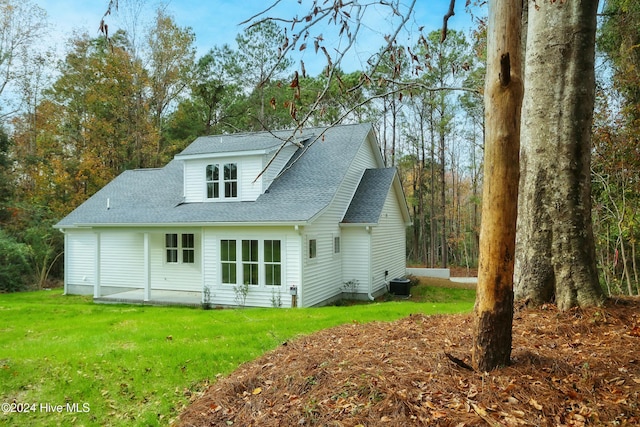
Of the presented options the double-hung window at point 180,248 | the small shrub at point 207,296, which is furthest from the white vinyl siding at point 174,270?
the small shrub at point 207,296

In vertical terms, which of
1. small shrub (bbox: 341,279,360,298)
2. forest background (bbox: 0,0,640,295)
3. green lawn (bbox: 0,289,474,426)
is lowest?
small shrub (bbox: 341,279,360,298)

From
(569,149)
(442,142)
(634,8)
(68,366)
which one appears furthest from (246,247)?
(442,142)

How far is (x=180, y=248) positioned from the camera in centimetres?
1445

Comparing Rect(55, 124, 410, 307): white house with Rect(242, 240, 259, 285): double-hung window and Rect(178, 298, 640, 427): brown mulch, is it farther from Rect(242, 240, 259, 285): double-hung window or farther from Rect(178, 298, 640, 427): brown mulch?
Rect(178, 298, 640, 427): brown mulch

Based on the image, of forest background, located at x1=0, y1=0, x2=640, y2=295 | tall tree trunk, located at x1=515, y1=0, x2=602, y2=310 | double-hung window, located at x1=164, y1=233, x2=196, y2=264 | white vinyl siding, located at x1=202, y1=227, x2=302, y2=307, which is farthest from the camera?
forest background, located at x1=0, y1=0, x2=640, y2=295

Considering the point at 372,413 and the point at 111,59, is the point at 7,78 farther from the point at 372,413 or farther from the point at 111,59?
the point at 372,413

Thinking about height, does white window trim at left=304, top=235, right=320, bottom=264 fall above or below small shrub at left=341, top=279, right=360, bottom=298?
above

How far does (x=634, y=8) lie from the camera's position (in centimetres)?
1098

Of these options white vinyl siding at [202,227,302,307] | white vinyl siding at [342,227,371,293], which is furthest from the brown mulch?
white vinyl siding at [342,227,371,293]

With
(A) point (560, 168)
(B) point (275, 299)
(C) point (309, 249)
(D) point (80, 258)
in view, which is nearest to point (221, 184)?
(C) point (309, 249)

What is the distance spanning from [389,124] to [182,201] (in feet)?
57.5

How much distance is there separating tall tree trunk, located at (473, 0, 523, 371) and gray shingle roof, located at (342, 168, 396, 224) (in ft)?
34.1

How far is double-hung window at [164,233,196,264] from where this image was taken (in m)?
14.3

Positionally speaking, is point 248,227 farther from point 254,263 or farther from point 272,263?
point 272,263
